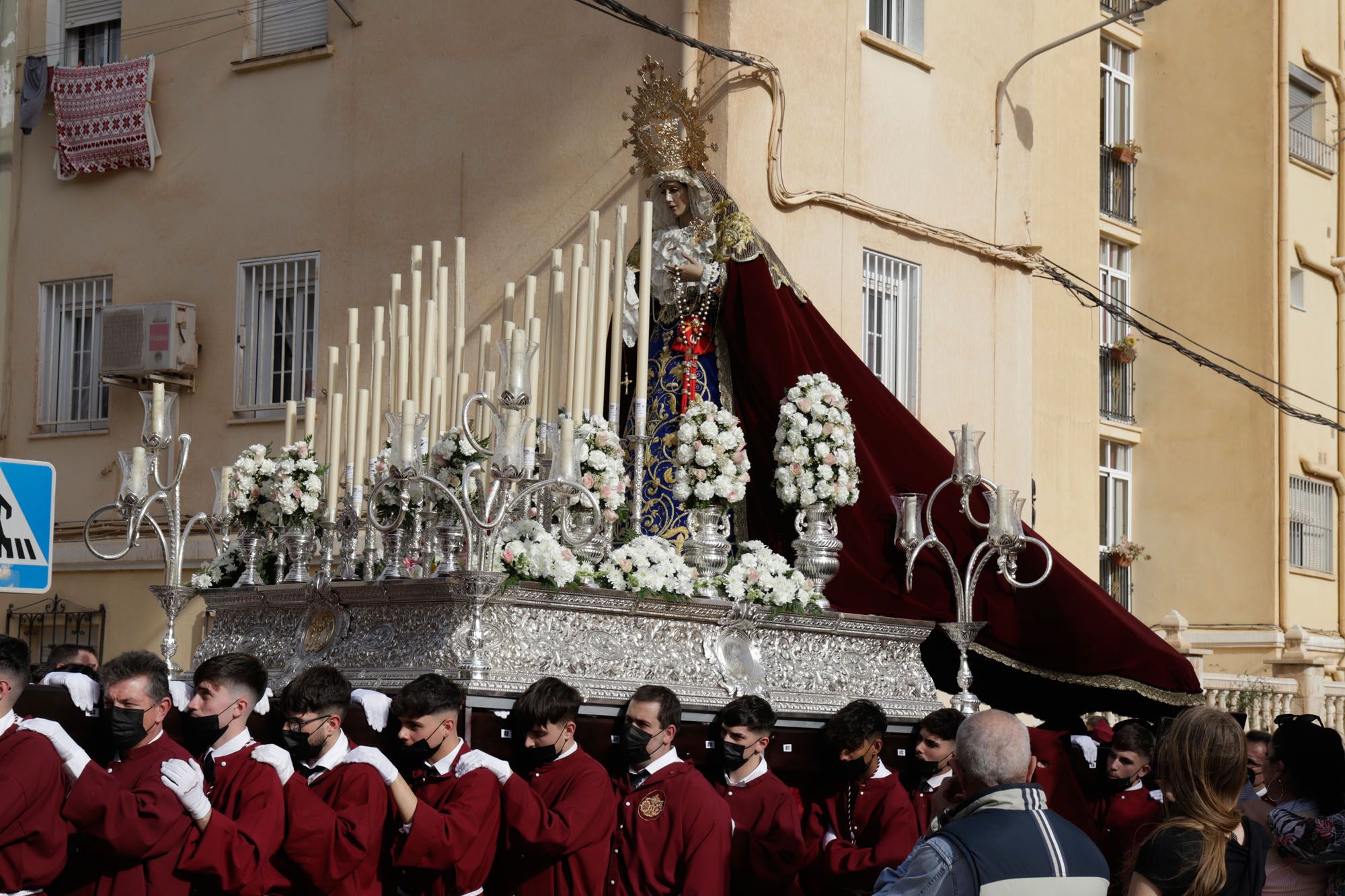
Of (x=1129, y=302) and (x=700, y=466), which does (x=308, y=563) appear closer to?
(x=700, y=466)

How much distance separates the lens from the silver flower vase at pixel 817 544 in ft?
26.6

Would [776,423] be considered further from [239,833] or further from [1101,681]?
[239,833]

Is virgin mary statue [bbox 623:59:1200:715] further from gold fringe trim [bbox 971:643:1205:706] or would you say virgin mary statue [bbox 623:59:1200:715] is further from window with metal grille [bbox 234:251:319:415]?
window with metal grille [bbox 234:251:319:415]

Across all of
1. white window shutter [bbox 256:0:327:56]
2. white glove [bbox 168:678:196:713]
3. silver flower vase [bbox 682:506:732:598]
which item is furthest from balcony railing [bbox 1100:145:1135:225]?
white glove [bbox 168:678:196:713]

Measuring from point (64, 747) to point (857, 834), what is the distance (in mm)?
2752

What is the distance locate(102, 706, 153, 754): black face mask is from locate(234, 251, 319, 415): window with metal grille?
7.25 m

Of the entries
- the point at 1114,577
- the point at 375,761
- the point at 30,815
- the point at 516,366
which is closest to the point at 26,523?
the point at 30,815

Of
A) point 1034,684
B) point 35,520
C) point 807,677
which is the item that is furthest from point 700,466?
point 35,520

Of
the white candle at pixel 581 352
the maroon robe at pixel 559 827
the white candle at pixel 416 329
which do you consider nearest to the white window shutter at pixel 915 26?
the white candle at pixel 581 352

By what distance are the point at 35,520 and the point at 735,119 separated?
6103 millimetres

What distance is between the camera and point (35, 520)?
5609mm

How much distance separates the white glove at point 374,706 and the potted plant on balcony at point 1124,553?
13.1 m

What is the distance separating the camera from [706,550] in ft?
25.3

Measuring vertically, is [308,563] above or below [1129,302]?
below
